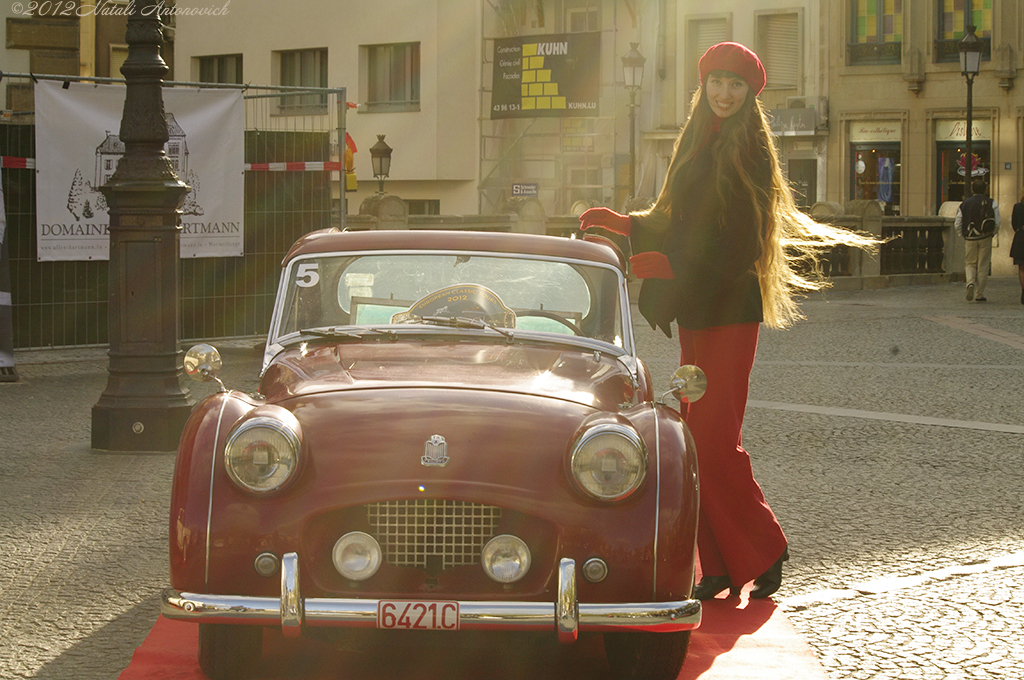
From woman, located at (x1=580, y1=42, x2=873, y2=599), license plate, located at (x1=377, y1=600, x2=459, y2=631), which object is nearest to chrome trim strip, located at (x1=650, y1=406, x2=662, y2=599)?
license plate, located at (x1=377, y1=600, x2=459, y2=631)

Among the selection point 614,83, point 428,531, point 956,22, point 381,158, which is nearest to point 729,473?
point 428,531

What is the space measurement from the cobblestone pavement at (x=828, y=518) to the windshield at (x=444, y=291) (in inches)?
48.7

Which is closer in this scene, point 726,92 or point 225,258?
point 726,92

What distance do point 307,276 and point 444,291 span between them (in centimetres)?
53

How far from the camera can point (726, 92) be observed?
484 centimetres

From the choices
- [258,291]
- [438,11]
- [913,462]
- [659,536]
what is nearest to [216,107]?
[258,291]

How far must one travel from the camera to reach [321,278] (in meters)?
5.06

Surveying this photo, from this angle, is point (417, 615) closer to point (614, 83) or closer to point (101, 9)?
point (101, 9)

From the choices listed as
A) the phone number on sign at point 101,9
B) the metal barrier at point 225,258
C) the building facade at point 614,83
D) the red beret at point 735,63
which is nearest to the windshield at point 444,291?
the red beret at point 735,63

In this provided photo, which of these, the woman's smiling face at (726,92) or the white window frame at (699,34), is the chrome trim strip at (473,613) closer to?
the woman's smiling face at (726,92)

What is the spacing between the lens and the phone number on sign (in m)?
8.22

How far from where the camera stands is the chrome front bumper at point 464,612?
3.59 meters

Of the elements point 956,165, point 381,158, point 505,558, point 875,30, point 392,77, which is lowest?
point 505,558

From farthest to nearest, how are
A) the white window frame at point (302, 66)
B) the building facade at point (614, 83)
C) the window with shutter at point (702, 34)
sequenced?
the white window frame at point (302, 66) < the window with shutter at point (702, 34) < the building facade at point (614, 83)
